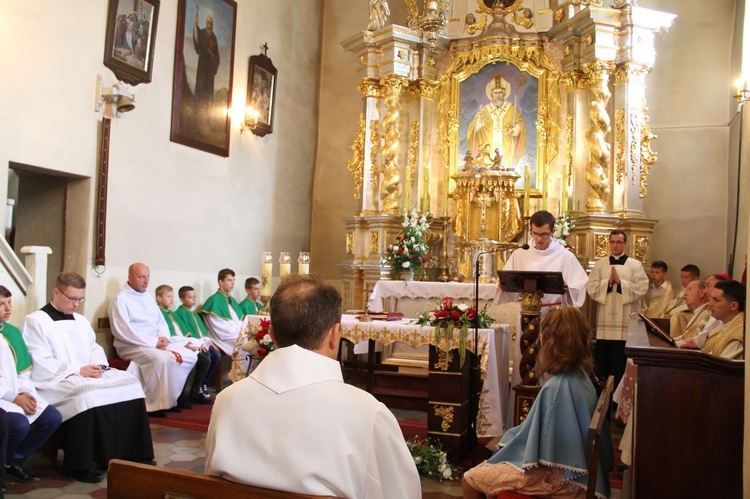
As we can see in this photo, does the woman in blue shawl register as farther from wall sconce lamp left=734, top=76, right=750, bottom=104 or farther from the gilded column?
the gilded column

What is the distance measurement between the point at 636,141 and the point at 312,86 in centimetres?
548

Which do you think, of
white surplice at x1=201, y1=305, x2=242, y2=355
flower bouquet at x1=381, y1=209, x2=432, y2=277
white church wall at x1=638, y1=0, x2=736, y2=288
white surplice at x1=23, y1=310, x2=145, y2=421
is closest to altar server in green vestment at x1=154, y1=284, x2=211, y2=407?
white surplice at x1=201, y1=305, x2=242, y2=355

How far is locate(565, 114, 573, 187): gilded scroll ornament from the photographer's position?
10.6m

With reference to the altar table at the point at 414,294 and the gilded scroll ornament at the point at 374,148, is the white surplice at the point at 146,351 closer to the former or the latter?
the altar table at the point at 414,294

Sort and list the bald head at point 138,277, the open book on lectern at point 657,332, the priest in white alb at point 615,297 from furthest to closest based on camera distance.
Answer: the priest in white alb at point 615,297, the bald head at point 138,277, the open book on lectern at point 657,332

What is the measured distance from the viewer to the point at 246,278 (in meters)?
10.8

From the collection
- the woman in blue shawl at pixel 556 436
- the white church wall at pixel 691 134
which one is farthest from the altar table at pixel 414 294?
the woman in blue shawl at pixel 556 436

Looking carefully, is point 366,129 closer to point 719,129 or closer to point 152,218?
point 152,218

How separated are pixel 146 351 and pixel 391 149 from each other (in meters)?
5.05

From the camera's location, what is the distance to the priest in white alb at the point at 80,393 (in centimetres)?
535

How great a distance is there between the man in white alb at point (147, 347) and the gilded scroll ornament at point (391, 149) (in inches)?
168

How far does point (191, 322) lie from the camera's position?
343 inches

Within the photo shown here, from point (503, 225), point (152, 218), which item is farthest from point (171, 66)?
point (503, 225)

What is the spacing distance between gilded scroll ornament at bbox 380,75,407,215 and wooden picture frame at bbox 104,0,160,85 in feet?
12.1
